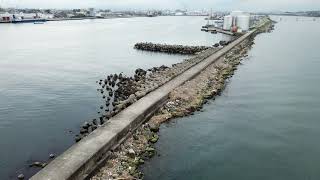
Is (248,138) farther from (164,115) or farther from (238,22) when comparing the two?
(238,22)

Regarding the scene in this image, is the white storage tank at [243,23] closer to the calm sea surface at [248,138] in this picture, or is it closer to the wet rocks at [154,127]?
the calm sea surface at [248,138]

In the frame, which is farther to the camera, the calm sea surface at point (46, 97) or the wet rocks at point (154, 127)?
the wet rocks at point (154, 127)

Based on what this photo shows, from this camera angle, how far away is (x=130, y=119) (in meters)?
15.8

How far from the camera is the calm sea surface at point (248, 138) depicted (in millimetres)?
13156

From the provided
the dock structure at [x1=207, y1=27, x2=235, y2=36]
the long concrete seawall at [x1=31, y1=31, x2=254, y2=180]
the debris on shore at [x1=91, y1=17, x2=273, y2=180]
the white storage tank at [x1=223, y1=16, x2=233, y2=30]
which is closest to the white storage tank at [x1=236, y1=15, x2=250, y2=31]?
the white storage tank at [x1=223, y1=16, x2=233, y2=30]

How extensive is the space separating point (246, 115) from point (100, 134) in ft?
28.8

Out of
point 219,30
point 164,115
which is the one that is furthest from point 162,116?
point 219,30

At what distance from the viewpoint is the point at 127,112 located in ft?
55.1

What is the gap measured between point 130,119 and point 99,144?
2992mm

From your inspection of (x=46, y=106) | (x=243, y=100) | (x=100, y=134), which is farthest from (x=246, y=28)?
(x=100, y=134)

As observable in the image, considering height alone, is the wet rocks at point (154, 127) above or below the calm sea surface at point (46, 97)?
above

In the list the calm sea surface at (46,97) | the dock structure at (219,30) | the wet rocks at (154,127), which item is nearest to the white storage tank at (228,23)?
the dock structure at (219,30)

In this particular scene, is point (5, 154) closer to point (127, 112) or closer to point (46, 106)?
point (127, 112)

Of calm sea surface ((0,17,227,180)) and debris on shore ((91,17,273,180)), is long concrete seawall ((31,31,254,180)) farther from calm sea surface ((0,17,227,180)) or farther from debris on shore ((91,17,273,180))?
calm sea surface ((0,17,227,180))
